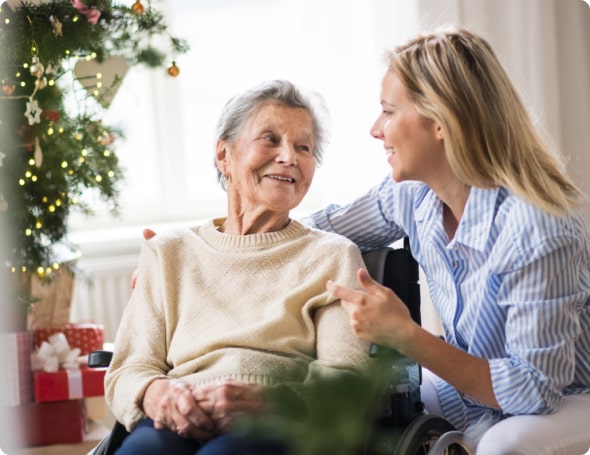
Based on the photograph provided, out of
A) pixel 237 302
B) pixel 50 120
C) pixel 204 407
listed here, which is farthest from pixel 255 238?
pixel 50 120

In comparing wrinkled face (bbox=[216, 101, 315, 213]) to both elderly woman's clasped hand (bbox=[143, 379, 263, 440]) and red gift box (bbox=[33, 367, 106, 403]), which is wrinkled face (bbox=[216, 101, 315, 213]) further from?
red gift box (bbox=[33, 367, 106, 403])

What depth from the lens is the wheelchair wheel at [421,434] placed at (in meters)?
1.68

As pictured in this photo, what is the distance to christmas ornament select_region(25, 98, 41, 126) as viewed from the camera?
277cm

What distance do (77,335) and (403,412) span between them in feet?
5.88

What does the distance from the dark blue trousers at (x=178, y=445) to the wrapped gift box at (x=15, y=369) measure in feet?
4.79

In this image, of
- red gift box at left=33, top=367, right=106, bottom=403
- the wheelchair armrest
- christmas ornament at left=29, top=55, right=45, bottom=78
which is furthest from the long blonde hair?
red gift box at left=33, top=367, right=106, bottom=403

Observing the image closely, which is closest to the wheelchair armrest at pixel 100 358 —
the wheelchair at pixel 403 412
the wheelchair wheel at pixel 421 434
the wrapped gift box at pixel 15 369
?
the wheelchair at pixel 403 412

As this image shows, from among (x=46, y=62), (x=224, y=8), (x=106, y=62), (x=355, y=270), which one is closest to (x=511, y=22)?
(x=224, y=8)

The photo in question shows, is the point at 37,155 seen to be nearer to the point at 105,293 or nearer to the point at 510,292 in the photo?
the point at 105,293

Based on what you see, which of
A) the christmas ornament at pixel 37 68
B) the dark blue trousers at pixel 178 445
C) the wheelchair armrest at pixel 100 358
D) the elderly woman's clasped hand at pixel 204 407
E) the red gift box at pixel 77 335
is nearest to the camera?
the dark blue trousers at pixel 178 445

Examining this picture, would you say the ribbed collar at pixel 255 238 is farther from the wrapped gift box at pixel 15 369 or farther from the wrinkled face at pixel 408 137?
the wrapped gift box at pixel 15 369

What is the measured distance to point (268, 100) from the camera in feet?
6.85

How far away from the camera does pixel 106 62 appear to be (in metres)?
3.20

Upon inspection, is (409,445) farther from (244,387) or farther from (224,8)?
(224,8)
